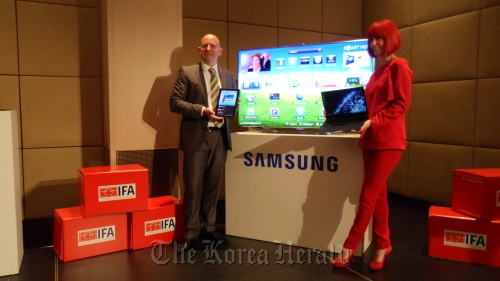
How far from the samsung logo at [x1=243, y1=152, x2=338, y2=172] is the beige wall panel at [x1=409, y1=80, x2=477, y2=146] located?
67.7 inches

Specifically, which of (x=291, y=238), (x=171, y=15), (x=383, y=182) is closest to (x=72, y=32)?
(x=171, y=15)

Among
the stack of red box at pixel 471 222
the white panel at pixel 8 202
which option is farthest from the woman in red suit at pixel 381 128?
the white panel at pixel 8 202

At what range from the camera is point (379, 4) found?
4684 mm

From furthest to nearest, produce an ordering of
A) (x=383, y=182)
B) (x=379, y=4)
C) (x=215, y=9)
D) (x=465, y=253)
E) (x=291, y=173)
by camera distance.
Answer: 1. (x=379, y=4)
2. (x=215, y=9)
3. (x=291, y=173)
4. (x=465, y=253)
5. (x=383, y=182)

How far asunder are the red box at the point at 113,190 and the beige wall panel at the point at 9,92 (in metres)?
1.09

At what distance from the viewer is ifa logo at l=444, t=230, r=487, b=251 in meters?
2.65

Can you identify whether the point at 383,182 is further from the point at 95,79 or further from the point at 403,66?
the point at 95,79

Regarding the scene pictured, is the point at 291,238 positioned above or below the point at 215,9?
below

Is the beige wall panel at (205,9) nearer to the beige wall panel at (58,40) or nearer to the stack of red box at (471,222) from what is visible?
the beige wall panel at (58,40)

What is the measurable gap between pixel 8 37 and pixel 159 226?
204 centimetres

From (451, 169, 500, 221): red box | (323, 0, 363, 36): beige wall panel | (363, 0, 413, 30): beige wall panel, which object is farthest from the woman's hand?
(323, 0, 363, 36): beige wall panel

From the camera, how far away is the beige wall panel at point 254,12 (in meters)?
4.18

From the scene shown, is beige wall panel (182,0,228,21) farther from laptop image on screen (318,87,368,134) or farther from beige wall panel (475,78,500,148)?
beige wall panel (475,78,500,148)

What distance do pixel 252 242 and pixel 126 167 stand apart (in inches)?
45.1
